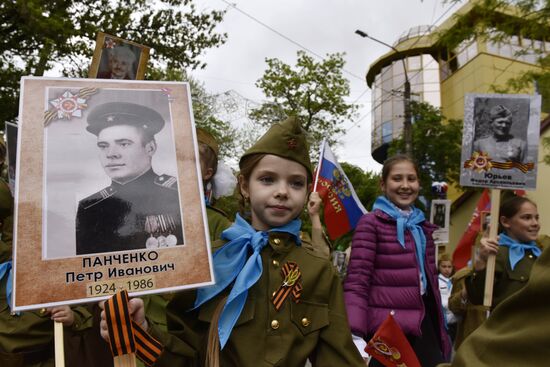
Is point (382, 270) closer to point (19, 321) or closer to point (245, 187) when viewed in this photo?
point (245, 187)

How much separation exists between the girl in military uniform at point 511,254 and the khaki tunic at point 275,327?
188 centimetres

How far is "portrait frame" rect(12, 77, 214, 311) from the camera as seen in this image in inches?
62.4

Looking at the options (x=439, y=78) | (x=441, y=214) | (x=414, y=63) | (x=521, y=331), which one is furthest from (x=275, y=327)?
(x=414, y=63)

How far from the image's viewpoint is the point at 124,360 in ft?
5.24

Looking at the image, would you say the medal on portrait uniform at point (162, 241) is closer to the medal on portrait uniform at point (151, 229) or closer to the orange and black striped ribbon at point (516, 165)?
the medal on portrait uniform at point (151, 229)

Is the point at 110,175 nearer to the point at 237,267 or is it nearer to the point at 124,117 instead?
the point at 124,117

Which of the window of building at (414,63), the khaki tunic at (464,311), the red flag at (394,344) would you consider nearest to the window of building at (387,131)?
the window of building at (414,63)

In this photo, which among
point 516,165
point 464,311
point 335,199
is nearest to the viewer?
point 516,165

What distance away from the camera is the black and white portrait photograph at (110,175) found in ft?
5.52

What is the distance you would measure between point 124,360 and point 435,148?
20.7 meters

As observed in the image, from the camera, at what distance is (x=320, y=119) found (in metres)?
24.8

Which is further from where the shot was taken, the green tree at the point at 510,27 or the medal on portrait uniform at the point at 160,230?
the green tree at the point at 510,27

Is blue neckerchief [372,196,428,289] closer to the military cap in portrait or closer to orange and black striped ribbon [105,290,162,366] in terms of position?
the military cap in portrait

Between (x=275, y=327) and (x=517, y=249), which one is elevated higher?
(x=517, y=249)
